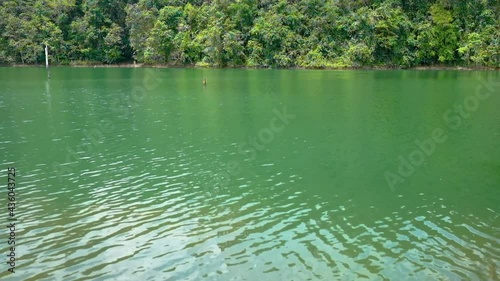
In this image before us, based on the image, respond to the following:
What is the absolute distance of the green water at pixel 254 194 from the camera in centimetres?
902

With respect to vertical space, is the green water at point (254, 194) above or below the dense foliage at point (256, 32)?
below

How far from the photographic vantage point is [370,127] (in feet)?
78.0

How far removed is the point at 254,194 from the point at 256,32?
62.1 metres

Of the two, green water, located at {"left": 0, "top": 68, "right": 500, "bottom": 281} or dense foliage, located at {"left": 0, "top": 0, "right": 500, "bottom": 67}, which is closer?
green water, located at {"left": 0, "top": 68, "right": 500, "bottom": 281}

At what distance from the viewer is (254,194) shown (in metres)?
13.3

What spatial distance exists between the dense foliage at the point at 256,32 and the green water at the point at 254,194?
4195 centimetres

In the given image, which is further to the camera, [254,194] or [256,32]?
[256,32]

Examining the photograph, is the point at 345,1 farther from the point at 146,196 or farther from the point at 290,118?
the point at 146,196

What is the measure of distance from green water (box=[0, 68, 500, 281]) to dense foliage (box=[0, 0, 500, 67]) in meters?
42.0

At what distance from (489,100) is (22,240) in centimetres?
3466

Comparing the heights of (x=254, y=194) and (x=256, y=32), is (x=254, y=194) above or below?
below

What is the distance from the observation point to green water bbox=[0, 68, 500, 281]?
9023mm

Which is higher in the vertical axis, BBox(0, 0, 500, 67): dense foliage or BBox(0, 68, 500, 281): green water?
BBox(0, 0, 500, 67): dense foliage

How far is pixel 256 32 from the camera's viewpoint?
236ft
